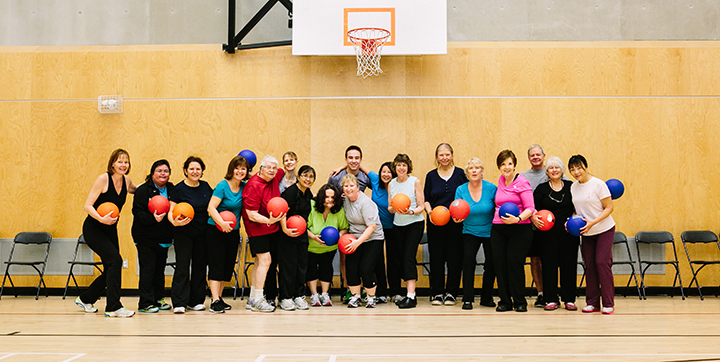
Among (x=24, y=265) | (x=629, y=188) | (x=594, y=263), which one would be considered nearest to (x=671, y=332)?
(x=594, y=263)

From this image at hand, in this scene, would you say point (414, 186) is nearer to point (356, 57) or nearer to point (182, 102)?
point (356, 57)

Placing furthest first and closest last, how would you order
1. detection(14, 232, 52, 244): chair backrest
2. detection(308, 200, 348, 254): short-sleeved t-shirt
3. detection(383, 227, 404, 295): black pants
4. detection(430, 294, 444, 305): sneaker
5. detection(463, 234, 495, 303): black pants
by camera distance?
1. detection(14, 232, 52, 244): chair backrest
2. detection(383, 227, 404, 295): black pants
3. detection(430, 294, 444, 305): sneaker
4. detection(308, 200, 348, 254): short-sleeved t-shirt
5. detection(463, 234, 495, 303): black pants

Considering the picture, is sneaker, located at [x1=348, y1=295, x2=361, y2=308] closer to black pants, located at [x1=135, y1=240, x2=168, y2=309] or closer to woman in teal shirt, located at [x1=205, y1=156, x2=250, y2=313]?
woman in teal shirt, located at [x1=205, y1=156, x2=250, y2=313]

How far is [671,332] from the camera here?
3625mm

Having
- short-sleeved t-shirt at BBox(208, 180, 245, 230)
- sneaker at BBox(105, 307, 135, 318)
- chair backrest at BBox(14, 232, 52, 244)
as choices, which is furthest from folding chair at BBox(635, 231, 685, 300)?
chair backrest at BBox(14, 232, 52, 244)

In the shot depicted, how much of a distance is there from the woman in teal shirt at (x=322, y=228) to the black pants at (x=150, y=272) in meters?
1.36

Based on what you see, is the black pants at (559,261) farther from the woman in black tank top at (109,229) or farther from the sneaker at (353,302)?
the woman in black tank top at (109,229)

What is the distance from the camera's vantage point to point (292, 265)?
466 cm

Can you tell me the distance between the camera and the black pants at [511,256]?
4.53m

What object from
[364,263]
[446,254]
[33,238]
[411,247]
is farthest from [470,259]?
[33,238]

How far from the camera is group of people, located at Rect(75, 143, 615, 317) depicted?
447cm

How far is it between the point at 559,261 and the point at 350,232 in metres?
1.98

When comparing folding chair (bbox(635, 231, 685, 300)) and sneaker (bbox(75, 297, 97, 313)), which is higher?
folding chair (bbox(635, 231, 685, 300))

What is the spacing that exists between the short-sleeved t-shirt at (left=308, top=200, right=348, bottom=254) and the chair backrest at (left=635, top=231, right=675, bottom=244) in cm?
356
